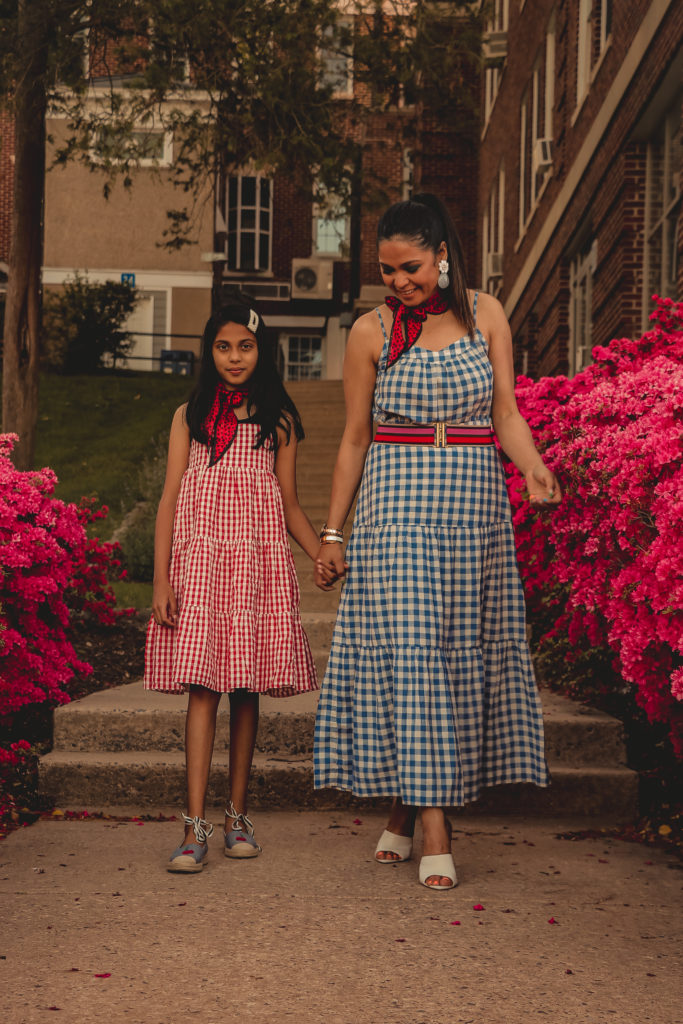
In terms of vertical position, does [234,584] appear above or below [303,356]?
below

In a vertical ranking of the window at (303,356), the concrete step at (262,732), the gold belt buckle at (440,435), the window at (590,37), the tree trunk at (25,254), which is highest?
the window at (590,37)

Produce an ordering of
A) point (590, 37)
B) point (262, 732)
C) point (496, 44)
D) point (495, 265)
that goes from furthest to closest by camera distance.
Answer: point (495, 265) < point (496, 44) < point (590, 37) < point (262, 732)

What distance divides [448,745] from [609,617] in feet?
2.84

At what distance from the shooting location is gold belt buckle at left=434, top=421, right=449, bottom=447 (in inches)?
156

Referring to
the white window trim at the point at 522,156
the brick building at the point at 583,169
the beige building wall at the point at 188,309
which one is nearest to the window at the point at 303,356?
the beige building wall at the point at 188,309

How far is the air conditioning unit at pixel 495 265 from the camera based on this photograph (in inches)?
837

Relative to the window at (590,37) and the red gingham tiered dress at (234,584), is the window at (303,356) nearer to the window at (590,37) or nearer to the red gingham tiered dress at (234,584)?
the window at (590,37)

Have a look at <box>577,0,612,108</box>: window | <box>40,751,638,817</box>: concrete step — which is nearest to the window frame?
<box>577,0,612,108</box>: window

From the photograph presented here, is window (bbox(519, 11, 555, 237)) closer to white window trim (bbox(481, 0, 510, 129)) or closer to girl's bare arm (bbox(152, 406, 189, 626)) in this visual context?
white window trim (bbox(481, 0, 510, 129))

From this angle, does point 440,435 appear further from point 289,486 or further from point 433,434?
point 289,486

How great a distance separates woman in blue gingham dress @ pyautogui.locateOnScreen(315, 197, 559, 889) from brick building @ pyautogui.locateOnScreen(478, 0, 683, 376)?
5.31 m

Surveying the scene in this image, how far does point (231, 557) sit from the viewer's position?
14.0ft

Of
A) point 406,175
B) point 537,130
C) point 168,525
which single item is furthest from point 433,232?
point 406,175

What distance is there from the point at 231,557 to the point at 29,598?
111 cm
